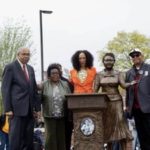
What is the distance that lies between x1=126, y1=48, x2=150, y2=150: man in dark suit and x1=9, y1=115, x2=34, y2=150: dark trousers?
1.85m

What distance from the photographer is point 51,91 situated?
32.4 feet

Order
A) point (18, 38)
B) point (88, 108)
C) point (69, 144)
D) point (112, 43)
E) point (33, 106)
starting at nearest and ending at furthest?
point (88, 108) < point (33, 106) < point (69, 144) < point (18, 38) < point (112, 43)

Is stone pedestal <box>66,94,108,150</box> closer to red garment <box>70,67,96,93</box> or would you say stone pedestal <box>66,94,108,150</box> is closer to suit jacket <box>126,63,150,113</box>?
red garment <box>70,67,96,93</box>

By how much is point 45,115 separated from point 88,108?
52.2 inches

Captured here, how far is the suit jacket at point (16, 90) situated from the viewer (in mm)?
9391

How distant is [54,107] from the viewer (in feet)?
32.2

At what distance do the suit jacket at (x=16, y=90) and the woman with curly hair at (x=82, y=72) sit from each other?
86 cm

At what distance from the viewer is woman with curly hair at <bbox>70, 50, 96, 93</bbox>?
9836mm

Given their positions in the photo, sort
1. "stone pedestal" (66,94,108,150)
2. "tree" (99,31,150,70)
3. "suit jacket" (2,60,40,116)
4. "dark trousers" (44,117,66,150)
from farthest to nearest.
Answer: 1. "tree" (99,31,150,70)
2. "dark trousers" (44,117,66,150)
3. "suit jacket" (2,60,40,116)
4. "stone pedestal" (66,94,108,150)

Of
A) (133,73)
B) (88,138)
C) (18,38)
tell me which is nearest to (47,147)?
(88,138)

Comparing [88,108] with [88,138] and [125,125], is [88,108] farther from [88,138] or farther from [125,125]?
[125,125]

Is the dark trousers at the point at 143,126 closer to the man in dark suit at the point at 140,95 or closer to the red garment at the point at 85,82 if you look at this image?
the man in dark suit at the point at 140,95

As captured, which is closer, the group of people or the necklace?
the group of people


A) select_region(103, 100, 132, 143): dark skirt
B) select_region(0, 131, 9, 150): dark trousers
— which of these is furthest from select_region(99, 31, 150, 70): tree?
select_region(103, 100, 132, 143): dark skirt
